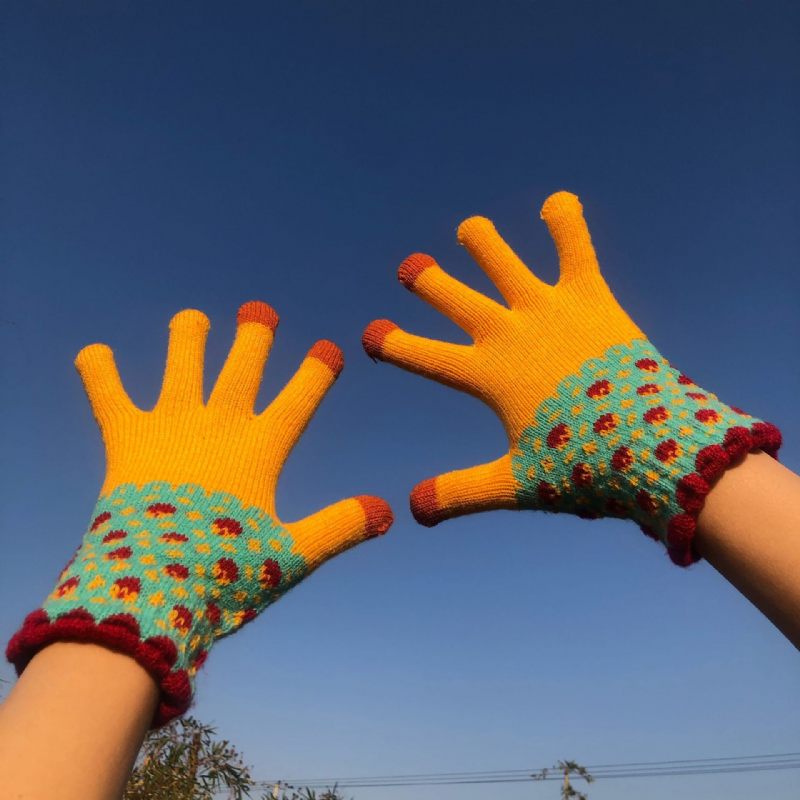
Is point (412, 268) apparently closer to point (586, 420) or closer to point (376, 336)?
point (376, 336)

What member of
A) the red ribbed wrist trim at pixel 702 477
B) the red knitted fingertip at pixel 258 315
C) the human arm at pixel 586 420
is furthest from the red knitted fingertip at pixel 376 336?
the red ribbed wrist trim at pixel 702 477

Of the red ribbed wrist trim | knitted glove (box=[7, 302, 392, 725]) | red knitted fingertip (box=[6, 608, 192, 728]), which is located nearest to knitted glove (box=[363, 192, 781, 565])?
the red ribbed wrist trim

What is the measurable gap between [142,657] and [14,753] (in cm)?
29

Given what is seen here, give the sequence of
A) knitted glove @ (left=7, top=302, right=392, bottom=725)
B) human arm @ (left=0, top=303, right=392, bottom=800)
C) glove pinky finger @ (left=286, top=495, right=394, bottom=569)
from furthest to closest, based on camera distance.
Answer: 1. glove pinky finger @ (left=286, top=495, right=394, bottom=569)
2. knitted glove @ (left=7, top=302, right=392, bottom=725)
3. human arm @ (left=0, top=303, right=392, bottom=800)

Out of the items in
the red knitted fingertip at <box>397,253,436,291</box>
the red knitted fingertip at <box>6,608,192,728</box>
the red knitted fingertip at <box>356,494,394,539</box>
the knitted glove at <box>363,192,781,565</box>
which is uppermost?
the red knitted fingertip at <box>397,253,436,291</box>

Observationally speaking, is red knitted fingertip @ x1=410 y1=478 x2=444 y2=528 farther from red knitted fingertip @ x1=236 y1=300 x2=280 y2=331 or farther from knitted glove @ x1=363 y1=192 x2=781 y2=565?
red knitted fingertip @ x1=236 y1=300 x2=280 y2=331

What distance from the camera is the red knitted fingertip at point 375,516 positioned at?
6.57ft

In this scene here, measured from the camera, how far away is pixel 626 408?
1.72m

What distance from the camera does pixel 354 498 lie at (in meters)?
2.03

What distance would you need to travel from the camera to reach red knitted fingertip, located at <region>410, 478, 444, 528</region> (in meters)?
1.97

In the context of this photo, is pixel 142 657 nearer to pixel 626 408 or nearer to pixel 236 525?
pixel 236 525

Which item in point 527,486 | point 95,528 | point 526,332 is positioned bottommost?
point 95,528

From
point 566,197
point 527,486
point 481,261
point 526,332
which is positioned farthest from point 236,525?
point 566,197

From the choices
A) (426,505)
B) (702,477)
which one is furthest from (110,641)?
(702,477)
